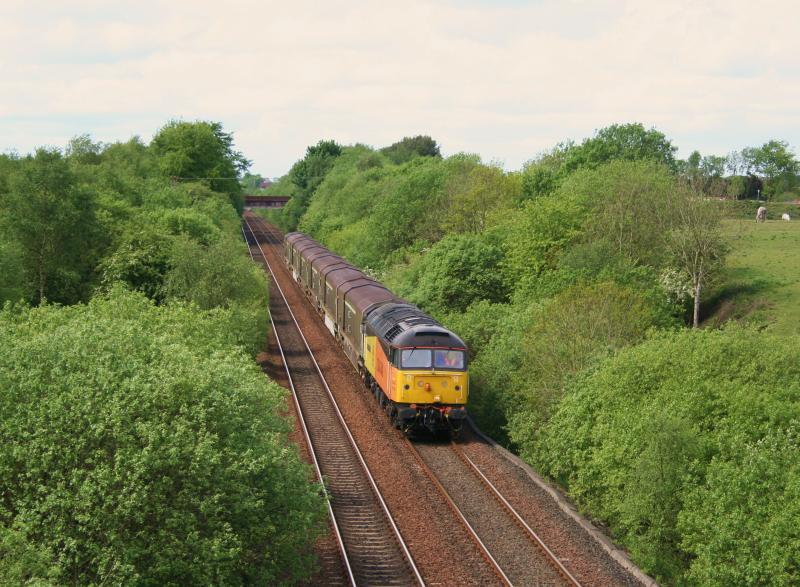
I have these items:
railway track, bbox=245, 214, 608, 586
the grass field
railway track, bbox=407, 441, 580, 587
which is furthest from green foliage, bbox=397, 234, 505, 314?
railway track, bbox=407, 441, 580, 587

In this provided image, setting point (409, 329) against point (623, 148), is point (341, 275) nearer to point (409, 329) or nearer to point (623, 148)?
point (409, 329)

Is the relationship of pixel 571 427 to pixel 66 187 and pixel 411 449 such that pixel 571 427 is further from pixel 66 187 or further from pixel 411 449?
pixel 66 187

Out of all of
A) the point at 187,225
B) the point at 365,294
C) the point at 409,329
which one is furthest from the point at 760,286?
the point at 187,225

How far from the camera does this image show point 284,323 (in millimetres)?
48344

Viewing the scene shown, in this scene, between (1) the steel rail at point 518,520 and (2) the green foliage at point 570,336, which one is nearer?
(1) the steel rail at point 518,520

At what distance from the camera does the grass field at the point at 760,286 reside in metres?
38.0

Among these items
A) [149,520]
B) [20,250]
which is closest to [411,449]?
[149,520]

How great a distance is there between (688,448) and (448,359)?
9.49m

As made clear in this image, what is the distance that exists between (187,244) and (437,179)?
27150mm

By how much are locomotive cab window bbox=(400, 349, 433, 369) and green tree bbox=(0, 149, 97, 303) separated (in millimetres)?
21565

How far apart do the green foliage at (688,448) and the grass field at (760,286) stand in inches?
601

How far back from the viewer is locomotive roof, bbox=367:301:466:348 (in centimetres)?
2631

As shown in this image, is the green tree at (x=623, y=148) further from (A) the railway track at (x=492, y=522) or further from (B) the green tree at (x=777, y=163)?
(A) the railway track at (x=492, y=522)

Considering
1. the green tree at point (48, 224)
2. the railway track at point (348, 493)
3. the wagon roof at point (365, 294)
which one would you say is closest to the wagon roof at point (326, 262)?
the wagon roof at point (365, 294)
